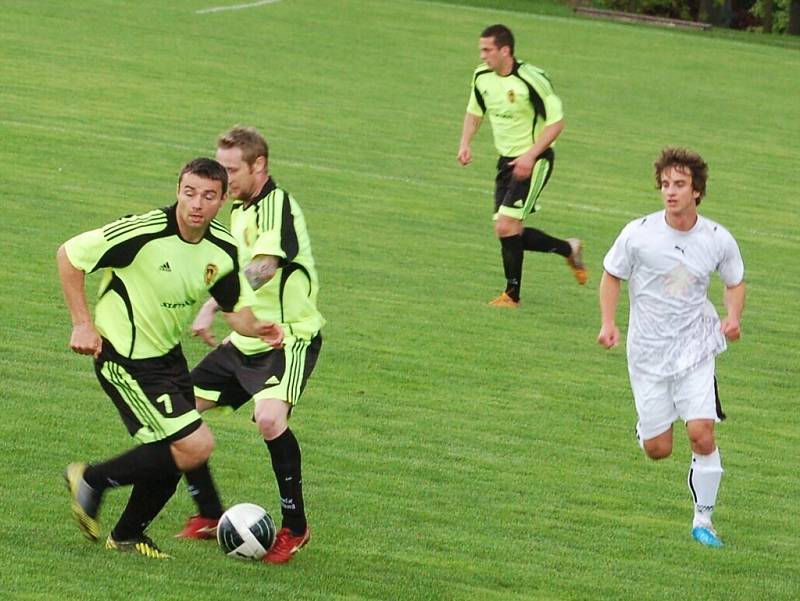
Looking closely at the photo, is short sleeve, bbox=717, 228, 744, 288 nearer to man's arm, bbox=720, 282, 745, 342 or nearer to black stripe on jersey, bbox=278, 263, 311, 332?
man's arm, bbox=720, 282, 745, 342

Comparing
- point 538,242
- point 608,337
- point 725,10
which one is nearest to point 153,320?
point 608,337

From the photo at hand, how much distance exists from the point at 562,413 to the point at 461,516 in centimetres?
263

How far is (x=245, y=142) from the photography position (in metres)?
7.50

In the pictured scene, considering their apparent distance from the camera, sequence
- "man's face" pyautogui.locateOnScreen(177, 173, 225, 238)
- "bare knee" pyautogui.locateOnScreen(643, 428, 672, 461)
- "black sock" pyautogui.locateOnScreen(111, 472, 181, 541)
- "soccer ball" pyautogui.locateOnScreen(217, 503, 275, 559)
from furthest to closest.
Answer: "bare knee" pyautogui.locateOnScreen(643, 428, 672, 461)
"soccer ball" pyautogui.locateOnScreen(217, 503, 275, 559)
"black sock" pyautogui.locateOnScreen(111, 472, 181, 541)
"man's face" pyautogui.locateOnScreen(177, 173, 225, 238)

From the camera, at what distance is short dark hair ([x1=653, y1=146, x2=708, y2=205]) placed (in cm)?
823

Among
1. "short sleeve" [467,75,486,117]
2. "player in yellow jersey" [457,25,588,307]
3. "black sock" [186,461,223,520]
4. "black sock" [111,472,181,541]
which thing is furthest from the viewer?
"short sleeve" [467,75,486,117]

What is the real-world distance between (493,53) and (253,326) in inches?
292

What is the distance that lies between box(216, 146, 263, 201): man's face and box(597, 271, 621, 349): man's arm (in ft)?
6.27

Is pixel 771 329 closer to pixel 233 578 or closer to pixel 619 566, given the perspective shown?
pixel 619 566

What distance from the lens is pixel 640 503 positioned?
9.09 meters

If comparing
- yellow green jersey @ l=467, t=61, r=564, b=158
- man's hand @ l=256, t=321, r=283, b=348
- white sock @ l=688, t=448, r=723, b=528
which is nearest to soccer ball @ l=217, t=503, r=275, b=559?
man's hand @ l=256, t=321, r=283, b=348

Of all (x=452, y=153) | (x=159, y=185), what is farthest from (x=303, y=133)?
(x=159, y=185)

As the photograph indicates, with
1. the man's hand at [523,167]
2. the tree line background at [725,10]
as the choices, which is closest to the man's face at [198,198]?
the man's hand at [523,167]

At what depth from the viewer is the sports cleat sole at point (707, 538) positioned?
27.6ft
